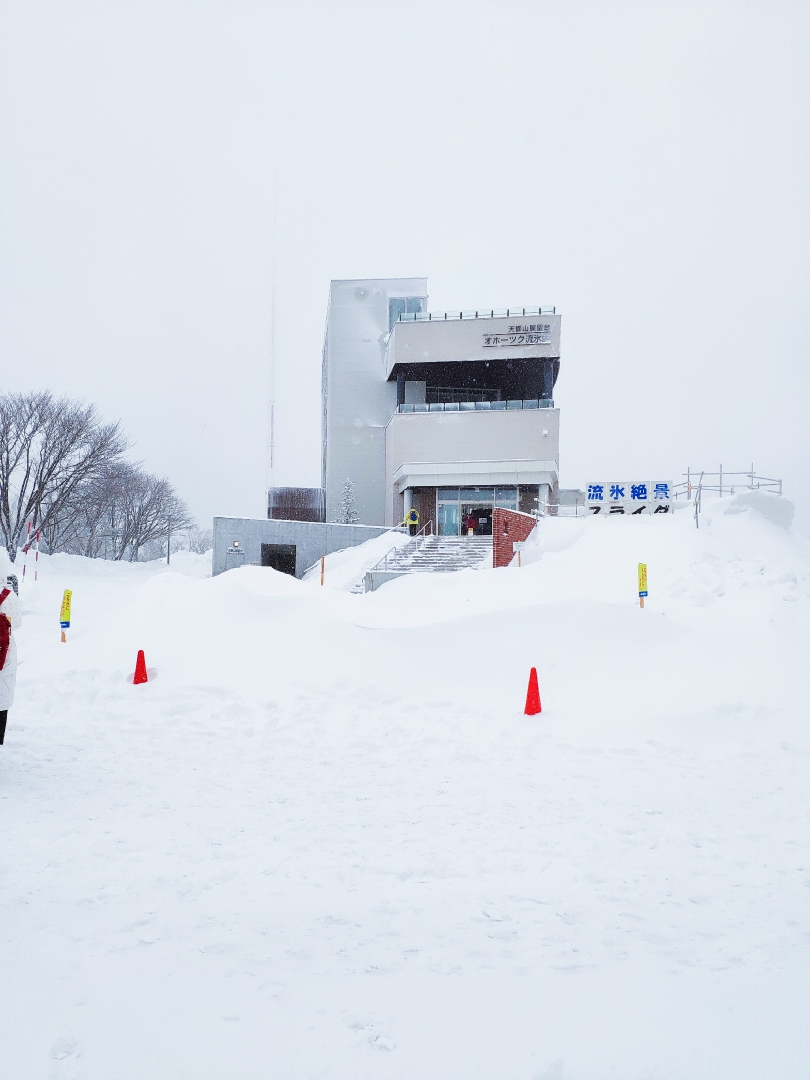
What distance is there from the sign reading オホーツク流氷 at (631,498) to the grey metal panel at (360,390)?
18.3 m

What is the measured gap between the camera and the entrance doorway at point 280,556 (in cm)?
2955

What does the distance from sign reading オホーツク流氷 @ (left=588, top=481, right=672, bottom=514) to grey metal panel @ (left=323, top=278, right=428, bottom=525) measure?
1828 centimetres

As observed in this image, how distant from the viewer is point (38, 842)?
4.55 metres

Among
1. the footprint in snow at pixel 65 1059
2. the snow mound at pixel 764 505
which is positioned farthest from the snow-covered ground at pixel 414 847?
the snow mound at pixel 764 505

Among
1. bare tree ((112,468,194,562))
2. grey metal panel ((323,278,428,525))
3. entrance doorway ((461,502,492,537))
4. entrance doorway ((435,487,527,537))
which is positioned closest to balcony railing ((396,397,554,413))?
entrance doorway ((435,487,527,537))

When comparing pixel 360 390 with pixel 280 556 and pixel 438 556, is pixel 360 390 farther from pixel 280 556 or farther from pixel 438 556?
pixel 438 556

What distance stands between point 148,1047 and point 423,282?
4496 centimetres

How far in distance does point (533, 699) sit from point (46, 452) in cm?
3506

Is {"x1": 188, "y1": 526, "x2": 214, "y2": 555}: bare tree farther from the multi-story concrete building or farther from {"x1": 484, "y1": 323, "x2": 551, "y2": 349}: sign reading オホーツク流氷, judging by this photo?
{"x1": 484, "y1": 323, "x2": 551, "y2": 349}: sign reading オホーツク流氷

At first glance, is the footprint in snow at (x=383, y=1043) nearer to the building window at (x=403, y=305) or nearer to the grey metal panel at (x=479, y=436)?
the grey metal panel at (x=479, y=436)

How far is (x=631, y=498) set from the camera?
80.6 feet

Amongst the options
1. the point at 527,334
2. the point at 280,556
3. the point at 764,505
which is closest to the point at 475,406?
the point at 527,334

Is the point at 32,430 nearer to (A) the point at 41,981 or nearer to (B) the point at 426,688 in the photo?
(B) the point at 426,688

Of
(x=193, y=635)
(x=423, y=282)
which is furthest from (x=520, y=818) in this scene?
(x=423, y=282)
